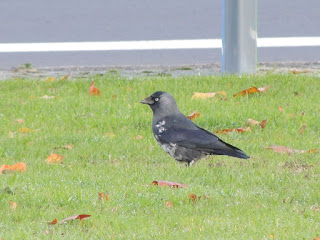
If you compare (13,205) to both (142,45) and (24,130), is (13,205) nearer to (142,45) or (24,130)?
(24,130)

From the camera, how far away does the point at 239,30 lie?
788cm

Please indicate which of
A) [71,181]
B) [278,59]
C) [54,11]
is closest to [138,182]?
[71,181]

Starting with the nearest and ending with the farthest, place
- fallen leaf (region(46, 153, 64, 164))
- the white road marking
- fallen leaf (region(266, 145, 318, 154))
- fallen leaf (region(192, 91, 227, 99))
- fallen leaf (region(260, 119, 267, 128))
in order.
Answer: fallen leaf (region(46, 153, 64, 164))
fallen leaf (region(266, 145, 318, 154))
fallen leaf (region(260, 119, 267, 128))
fallen leaf (region(192, 91, 227, 99))
the white road marking

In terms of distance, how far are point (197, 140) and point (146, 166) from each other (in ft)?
1.48

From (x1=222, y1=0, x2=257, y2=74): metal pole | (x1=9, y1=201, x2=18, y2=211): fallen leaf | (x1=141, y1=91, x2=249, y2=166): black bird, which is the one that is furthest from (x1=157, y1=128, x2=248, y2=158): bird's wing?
(x1=222, y1=0, x2=257, y2=74): metal pole

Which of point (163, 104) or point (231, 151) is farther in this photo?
point (163, 104)

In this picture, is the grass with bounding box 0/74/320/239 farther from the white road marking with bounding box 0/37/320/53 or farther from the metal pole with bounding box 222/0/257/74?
the white road marking with bounding box 0/37/320/53

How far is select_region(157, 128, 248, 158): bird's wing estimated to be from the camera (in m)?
5.17

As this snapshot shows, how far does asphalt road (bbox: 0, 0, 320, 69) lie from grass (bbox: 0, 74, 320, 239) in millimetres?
1754

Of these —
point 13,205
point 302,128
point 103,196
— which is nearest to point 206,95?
point 302,128

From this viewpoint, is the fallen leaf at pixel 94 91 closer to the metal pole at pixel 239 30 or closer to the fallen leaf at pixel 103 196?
the metal pole at pixel 239 30

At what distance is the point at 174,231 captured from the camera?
3.89 metres

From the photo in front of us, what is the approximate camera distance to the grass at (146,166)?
13.1 ft

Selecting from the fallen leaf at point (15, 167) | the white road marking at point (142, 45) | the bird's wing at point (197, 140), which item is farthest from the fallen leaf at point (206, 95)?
the white road marking at point (142, 45)
